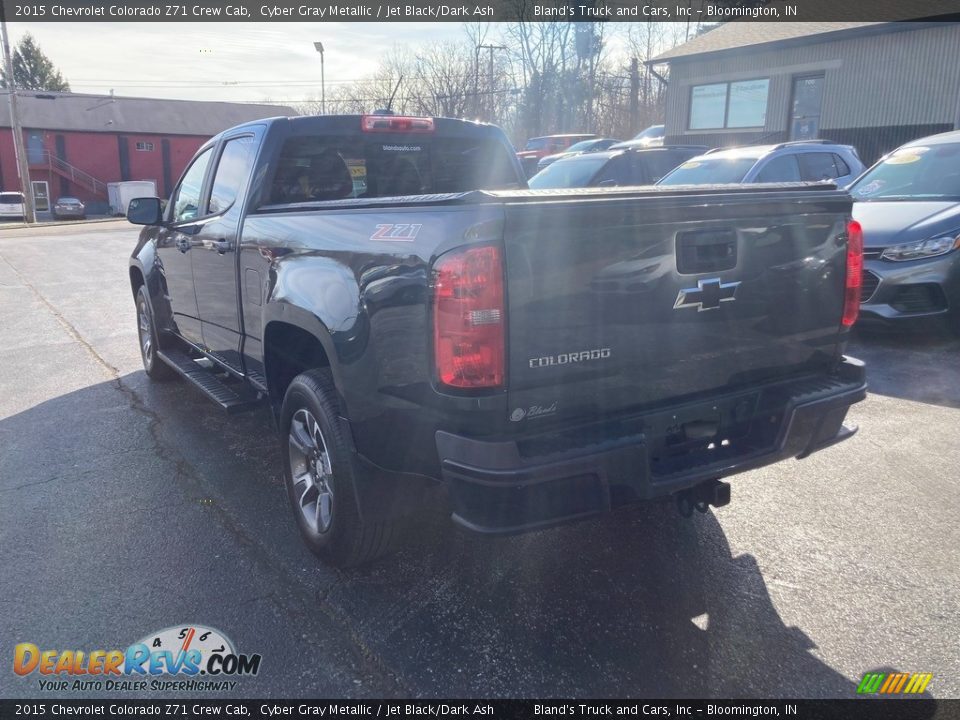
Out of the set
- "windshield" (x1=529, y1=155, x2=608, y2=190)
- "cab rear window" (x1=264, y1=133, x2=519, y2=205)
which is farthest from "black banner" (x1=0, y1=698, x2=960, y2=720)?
"windshield" (x1=529, y1=155, x2=608, y2=190)

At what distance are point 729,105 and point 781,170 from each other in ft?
51.5

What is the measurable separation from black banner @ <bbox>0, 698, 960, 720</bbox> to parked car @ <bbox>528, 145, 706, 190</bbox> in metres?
8.65

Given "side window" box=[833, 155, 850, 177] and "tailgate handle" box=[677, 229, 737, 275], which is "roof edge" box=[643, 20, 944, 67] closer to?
"side window" box=[833, 155, 850, 177]

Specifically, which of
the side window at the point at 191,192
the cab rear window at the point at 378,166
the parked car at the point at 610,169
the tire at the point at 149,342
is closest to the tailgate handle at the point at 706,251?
the cab rear window at the point at 378,166

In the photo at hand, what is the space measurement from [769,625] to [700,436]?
30.4 inches

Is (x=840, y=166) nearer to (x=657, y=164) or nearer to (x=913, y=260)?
(x=657, y=164)

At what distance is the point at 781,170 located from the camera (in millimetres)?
9938

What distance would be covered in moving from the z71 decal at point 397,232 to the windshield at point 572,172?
8083 millimetres

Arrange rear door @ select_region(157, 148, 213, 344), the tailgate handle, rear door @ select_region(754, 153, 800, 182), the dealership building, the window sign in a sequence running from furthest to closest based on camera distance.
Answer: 1. the window sign
2. the dealership building
3. rear door @ select_region(754, 153, 800, 182)
4. rear door @ select_region(157, 148, 213, 344)
5. the tailgate handle

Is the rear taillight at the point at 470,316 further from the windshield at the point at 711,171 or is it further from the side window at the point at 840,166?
the side window at the point at 840,166

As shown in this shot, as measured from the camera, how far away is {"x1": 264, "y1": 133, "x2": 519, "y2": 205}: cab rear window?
4.46m

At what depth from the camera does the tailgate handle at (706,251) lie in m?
2.96

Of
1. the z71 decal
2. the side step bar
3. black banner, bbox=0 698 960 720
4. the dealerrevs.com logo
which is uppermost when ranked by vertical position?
the z71 decal

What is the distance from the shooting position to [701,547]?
3672 millimetres
